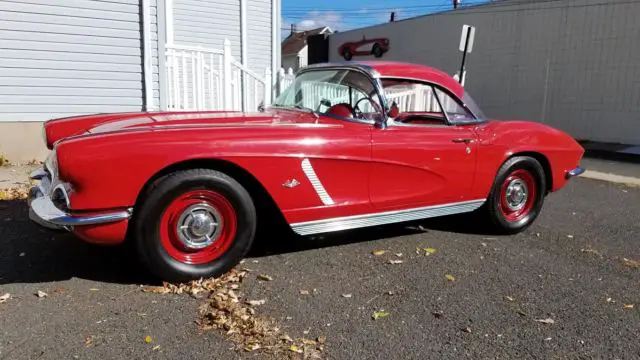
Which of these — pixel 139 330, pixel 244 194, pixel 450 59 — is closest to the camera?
pixel 139 330

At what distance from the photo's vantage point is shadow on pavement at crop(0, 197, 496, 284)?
3.57 meters

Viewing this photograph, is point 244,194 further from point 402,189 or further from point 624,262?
point 624,262

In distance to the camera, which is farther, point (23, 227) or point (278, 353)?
point (23, 227)

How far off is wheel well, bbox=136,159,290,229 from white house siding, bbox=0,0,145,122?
5.15m

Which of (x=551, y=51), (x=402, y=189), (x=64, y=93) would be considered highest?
(x=551, y=51)

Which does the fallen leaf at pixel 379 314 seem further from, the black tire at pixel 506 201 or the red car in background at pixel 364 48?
the red car in background at pixel 364 48

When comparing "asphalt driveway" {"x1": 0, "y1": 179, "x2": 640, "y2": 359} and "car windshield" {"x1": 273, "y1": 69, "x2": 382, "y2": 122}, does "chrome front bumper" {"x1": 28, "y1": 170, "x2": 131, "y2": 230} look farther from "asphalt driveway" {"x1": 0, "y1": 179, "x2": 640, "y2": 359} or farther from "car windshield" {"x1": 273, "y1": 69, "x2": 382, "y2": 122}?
"car windshield" {"x1": 273, "y1": 69, "x2": 382, "y2": 122}

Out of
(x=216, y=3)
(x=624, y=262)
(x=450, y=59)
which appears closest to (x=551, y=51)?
(x=450, y=59)

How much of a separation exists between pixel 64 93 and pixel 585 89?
41.2ft

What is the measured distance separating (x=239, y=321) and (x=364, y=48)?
69.5 ft

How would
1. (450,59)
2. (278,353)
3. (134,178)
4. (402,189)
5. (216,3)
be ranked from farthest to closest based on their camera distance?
(450,59) → (216,3) → (402,189) → (134,178) → (278,353)

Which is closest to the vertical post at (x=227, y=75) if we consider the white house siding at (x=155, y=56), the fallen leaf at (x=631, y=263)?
the white house siding at (x=155, y=56)

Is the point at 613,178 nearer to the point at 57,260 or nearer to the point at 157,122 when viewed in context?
the point at 157,122

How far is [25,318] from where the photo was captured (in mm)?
2971
